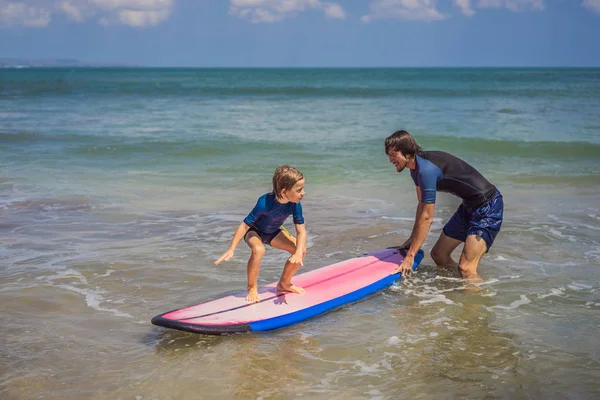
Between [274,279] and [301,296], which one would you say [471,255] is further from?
[274,279]

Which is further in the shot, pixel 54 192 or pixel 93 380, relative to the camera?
pixel 54 192

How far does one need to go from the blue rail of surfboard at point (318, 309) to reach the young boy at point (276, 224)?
34cm

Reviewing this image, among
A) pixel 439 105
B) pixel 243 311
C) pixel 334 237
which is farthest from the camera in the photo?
pixel 439 105

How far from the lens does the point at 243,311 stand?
5.12 metres

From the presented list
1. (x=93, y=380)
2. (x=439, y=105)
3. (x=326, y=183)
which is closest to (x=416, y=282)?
(x=93, y=380)

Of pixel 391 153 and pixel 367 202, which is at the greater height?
pixel 391 153

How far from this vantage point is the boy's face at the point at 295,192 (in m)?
4.91

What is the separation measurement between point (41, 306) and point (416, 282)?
3.51m

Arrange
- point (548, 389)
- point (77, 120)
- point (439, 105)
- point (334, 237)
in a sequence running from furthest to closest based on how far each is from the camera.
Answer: point (439, 105) < point (77, 120) < point (334, 237) < point (548, 389)

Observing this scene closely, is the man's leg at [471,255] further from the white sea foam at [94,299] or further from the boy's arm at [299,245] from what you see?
the white sea foam at [94,299]

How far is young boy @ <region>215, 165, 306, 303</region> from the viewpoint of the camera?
4910 mm

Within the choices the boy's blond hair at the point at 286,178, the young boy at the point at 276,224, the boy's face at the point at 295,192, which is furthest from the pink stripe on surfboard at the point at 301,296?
the boy's blond hair at the point at 286,178

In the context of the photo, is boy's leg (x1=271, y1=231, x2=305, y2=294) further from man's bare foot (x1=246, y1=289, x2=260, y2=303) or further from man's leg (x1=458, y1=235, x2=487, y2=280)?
man's leg (x1=458, y1=235, x2=487, y2=280)

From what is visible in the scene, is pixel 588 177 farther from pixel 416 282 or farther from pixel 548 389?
pixel 548 389
